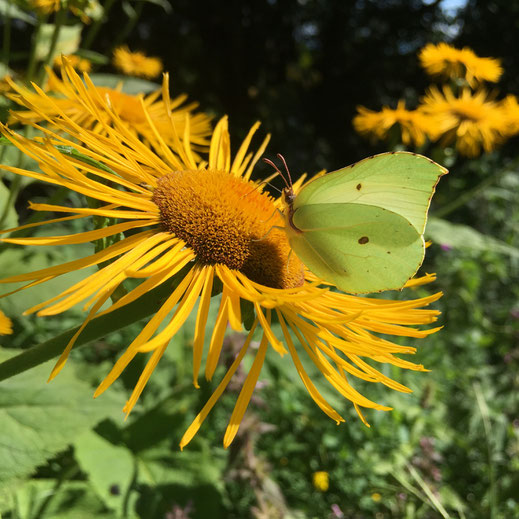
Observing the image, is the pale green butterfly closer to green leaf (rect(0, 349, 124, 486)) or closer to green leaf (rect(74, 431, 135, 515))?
green leaf (rect(0, 349, 124, 486))

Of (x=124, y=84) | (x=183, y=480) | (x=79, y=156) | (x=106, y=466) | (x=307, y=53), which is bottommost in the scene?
(x=183, y=480)

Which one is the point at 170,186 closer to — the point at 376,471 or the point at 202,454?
the point at 202,454

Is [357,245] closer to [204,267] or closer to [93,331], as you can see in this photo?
[204,267]

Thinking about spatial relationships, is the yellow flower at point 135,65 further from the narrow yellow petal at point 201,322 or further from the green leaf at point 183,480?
the narrow yellow petal at point 201,322

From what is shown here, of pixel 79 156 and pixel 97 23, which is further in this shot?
pixel 97 23

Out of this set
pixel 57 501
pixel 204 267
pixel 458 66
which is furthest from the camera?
pixel 458 66

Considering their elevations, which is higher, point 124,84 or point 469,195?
point 124,84

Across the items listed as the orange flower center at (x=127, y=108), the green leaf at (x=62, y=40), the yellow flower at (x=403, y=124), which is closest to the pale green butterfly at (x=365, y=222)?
the orange flower center at (x=127, y=108)

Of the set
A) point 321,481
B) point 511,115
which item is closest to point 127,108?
point 321,481
